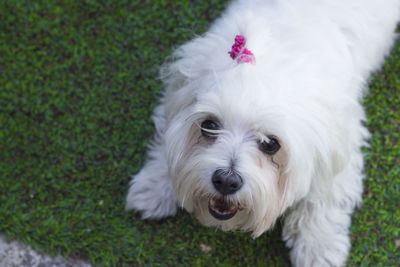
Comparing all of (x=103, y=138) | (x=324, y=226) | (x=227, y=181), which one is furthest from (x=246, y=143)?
(x=103, y=138)

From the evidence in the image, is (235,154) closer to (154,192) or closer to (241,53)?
(241,53)

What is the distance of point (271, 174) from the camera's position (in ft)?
8.01

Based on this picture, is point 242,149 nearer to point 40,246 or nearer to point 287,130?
point 287,130

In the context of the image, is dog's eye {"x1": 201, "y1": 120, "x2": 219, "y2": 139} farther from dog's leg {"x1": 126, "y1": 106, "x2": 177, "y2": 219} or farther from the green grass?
the green grass

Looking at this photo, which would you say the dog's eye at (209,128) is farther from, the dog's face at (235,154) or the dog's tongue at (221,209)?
the dog's tongue at (221,209)

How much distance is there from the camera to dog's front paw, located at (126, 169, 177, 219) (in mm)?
3428

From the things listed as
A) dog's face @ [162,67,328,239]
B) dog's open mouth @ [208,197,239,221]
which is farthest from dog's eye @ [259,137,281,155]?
dog's open mouth @ [208,197,239,221]

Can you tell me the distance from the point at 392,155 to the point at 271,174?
1.83 metres

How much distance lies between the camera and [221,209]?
104 inches

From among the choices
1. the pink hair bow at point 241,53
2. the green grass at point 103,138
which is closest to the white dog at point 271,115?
the pink hair bow at point 241,53

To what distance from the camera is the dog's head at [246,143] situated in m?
2.21

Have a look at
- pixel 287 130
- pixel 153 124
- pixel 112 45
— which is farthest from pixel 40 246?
pixel 287 130

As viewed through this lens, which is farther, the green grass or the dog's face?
the green grass

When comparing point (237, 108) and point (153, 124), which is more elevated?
point (237, 108)
